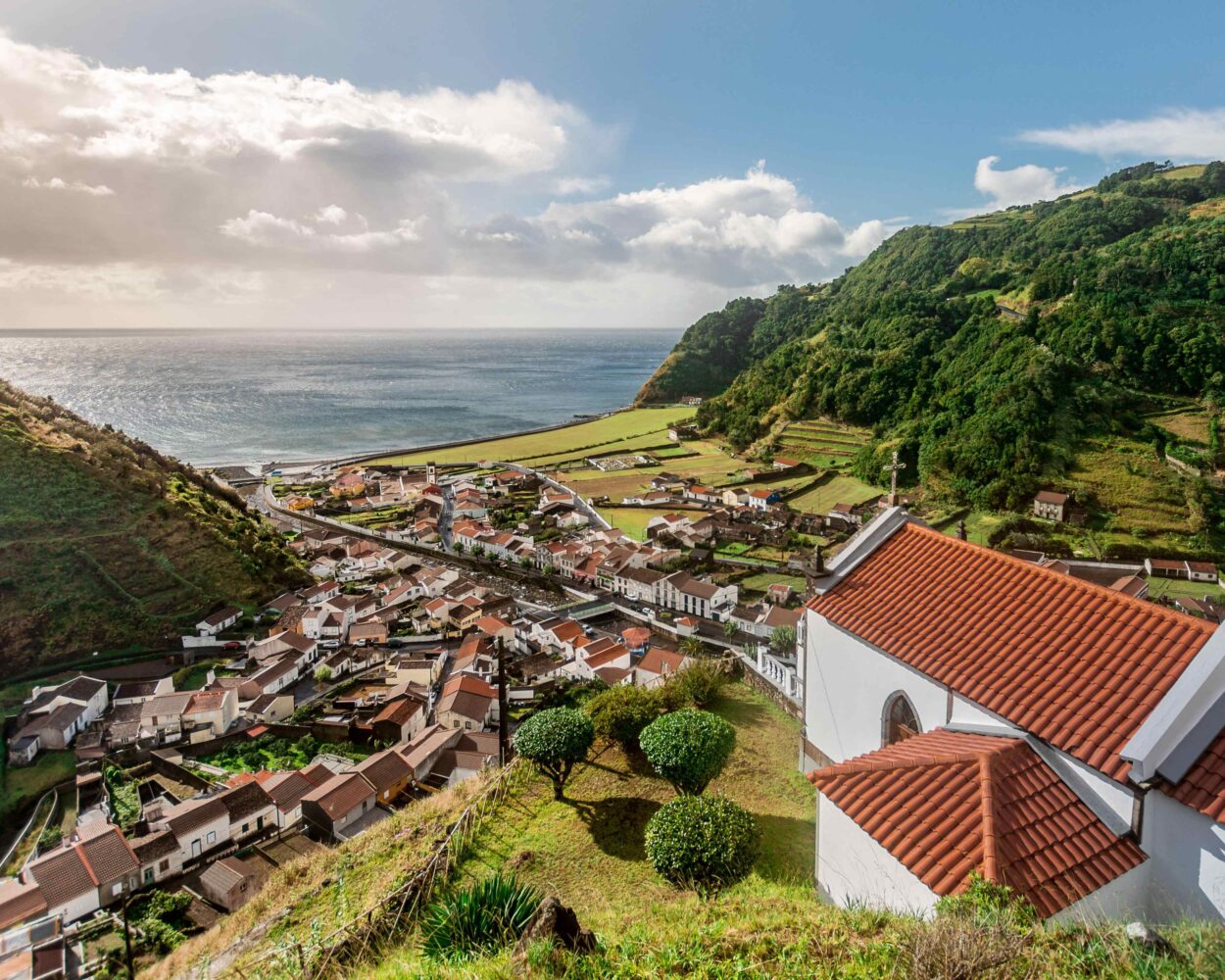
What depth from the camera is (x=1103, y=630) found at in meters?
7.34

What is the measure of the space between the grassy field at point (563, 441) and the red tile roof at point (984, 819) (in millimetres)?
74251

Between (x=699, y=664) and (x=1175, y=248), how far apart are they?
85.9 meters

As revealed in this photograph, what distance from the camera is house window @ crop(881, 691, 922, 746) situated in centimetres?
867

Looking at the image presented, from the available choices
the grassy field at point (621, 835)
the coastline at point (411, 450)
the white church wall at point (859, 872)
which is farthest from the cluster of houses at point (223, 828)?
the coastline at point (411, 450)

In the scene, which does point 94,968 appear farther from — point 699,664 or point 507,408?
point 507,408

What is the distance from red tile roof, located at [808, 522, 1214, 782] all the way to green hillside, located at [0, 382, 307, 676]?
106ft

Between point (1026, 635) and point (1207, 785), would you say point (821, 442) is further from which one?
point (1207, 785)

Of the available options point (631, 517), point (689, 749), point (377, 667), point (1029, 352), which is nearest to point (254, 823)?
point (377, 667)

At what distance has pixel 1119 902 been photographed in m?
5.85

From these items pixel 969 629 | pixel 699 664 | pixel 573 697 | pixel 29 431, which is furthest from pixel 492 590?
pixel 969 629

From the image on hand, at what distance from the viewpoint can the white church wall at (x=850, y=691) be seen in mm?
8438

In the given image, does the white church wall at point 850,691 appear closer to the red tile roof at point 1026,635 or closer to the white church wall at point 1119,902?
the red tile roof at point 1026,635

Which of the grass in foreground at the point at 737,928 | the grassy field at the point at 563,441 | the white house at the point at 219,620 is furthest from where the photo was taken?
the grassy field at the point at 563,441

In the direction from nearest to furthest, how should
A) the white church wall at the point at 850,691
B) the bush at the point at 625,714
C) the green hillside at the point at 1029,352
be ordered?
the white church wall at the point at 850,691 → the bush at the point at 625,714 → the green hillside at the point at 1029,352
